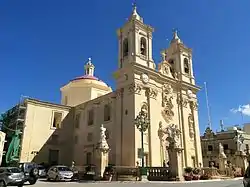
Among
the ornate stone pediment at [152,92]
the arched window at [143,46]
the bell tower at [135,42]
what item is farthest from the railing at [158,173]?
the arched window at [143,46]

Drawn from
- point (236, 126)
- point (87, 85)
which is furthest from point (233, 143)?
point (87, 85)

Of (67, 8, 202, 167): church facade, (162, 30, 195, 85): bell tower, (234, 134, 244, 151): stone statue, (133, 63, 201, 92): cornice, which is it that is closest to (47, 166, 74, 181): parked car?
(67, 8, 202, 167): church facade

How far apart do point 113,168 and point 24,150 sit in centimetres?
1658

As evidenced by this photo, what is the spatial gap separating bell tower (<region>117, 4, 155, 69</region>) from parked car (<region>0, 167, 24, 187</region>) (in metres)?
18.9

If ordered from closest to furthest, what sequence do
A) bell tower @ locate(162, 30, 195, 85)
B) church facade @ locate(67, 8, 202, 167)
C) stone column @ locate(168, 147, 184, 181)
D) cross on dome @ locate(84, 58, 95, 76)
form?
stone column @ locate(168, 147, 184, 181), church facade @ locate(67, 8, 202, 167), bell tower @ locate(162, 30, 195, 85), cross on dome @ locate(84, 58, 95, 76)

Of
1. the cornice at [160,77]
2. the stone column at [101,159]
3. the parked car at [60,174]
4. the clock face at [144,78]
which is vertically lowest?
the parked car at [60,174]

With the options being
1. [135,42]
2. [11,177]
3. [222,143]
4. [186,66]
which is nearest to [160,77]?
[135,42]

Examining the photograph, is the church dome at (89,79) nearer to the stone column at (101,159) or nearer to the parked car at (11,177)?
the stone column at (101,159)

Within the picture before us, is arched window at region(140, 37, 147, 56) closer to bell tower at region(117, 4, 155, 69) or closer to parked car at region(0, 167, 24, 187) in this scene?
bell tower at region(117, 4, 155, 69)

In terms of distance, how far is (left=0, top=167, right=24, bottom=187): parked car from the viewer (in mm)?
15264

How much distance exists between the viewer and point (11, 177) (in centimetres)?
1557

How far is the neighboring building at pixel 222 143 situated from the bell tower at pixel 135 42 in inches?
866

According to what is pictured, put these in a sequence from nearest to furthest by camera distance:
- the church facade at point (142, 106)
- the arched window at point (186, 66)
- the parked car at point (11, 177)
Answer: the parked car at point (11, 177)
the church facade at point (142, 106)
the arched window at point (186, 66)

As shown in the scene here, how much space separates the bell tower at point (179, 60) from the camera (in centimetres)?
3894
